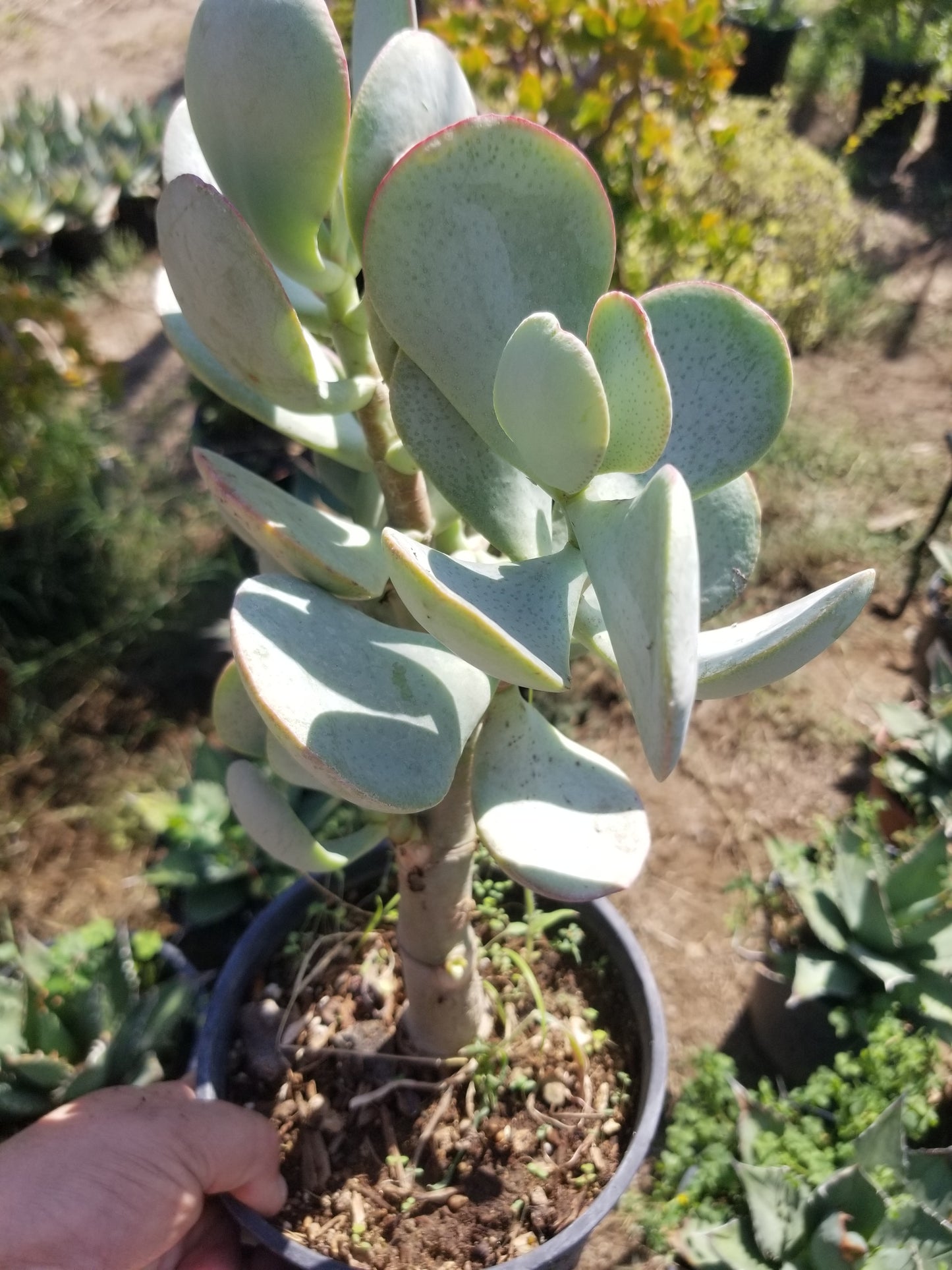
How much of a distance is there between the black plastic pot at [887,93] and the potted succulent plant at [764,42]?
482 millimetres

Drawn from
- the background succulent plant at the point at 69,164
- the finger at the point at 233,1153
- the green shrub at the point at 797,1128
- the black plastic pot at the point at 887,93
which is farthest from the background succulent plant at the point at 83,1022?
the black plastic pot at the point at 887,93

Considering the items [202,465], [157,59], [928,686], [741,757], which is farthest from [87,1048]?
[157,59]

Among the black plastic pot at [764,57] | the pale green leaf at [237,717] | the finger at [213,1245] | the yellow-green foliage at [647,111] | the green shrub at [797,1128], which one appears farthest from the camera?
the black plastic pot at [764,57]

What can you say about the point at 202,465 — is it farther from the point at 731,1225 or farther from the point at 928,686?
the point at 928,686

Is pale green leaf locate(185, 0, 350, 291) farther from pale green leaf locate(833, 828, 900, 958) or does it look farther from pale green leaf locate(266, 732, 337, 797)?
pale green leaf locate(833, 828, 900, 958)

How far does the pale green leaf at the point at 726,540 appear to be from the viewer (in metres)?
0.66

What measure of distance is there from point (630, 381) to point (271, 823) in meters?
0.42

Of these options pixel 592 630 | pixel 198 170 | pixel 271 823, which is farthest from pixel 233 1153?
pixel 198 170

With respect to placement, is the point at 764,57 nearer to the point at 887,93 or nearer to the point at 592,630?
the point at 887,93

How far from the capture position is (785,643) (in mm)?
478

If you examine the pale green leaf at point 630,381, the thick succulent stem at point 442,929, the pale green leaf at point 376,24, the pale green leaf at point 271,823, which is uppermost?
the pale green leaf at point 376,24

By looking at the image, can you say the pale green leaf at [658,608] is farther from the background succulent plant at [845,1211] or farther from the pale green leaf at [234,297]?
the background succulent plant at [845,1211]

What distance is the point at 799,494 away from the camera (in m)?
2.84

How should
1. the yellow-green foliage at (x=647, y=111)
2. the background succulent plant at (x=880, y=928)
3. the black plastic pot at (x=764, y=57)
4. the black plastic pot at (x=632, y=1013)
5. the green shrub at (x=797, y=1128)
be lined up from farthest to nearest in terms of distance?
the black plastic pot at (x=764, y=57) < the yellow-green foliage at (x=647, y=111) < the background succulent plant at (x=880, y=928) < the green shrub at (x=797, y=1128) < the black plastic pot at (x=632, y=1013)
